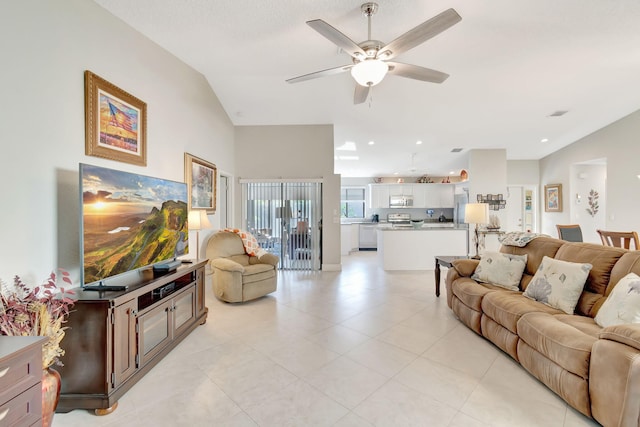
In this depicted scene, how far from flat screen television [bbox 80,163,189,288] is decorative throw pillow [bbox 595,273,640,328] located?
353 centimetres

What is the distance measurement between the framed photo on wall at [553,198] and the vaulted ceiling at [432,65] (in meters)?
1.13

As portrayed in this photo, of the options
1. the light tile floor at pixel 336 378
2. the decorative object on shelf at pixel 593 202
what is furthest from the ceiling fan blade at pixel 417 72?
the decorative object on shelf at pixel 593 202

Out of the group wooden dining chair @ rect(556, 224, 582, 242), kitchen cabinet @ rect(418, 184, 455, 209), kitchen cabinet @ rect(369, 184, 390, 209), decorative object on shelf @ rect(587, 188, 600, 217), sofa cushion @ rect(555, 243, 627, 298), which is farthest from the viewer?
kitchen cabinet @ rect(369, 184, 390, 209)

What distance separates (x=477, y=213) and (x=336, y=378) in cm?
302

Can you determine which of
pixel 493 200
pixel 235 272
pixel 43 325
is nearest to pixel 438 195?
pixel 493 200

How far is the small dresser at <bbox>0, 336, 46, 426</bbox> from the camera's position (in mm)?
1155

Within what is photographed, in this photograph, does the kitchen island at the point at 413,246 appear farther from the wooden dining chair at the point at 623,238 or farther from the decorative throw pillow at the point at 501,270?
the decorative throw pillow at the point at 501,270

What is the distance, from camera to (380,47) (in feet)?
7.32

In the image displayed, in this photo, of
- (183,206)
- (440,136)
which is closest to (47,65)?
(183,206)

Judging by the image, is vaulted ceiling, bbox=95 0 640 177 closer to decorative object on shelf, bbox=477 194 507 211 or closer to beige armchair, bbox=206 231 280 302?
decorative object on shelf, bbox=477 194 507 211

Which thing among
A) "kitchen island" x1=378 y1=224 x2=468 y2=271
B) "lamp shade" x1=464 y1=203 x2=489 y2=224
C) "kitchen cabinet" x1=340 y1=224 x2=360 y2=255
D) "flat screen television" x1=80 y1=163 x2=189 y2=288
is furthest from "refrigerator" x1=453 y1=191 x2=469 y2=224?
"flat screen television" x1=80 y1=163 x2=189 y2=288

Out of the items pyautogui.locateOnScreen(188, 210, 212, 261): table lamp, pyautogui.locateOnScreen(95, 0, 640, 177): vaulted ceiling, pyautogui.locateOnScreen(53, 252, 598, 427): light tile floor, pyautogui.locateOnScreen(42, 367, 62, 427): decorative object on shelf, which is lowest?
pyautogui.locateOnScreen(53, 252, 598, 427): light tile floor

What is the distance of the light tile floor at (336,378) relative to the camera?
66.5 inches

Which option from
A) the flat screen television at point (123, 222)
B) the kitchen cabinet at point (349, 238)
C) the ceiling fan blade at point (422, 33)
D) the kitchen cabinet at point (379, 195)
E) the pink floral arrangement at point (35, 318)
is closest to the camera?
the pink floral arrangement at point (35, 318)
